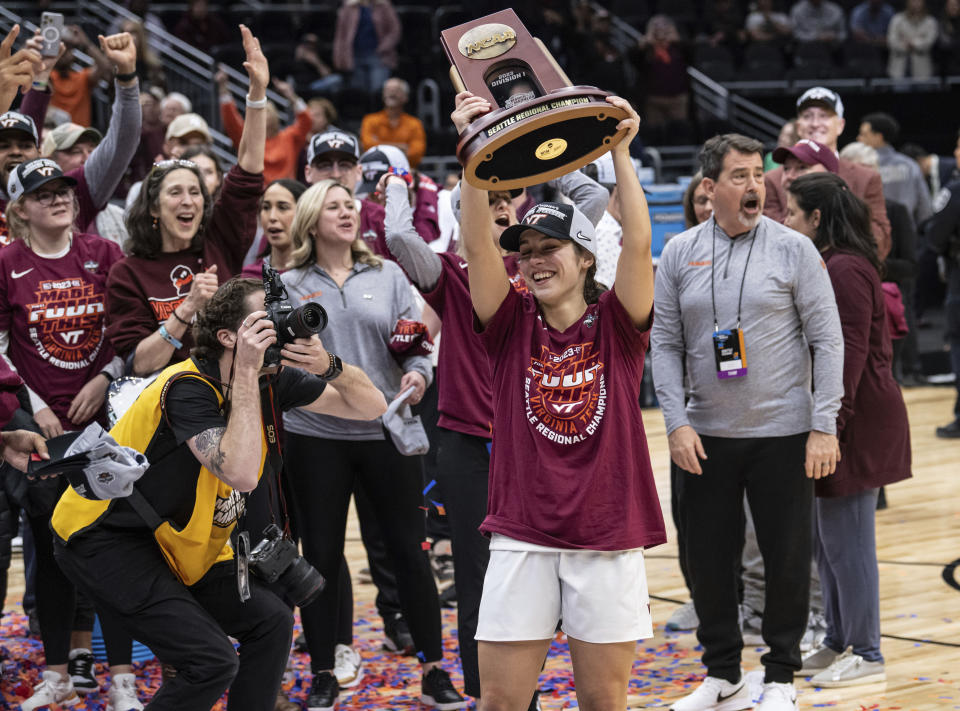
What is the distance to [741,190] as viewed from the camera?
406 centimetres

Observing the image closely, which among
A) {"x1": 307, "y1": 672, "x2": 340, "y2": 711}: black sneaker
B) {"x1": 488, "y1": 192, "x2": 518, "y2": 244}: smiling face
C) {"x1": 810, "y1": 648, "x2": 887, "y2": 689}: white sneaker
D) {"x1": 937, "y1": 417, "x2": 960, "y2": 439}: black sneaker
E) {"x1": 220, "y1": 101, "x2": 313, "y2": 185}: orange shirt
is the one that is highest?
{"x1": 220, "y1": 101, "x2": 313, "y2": 185}: orange shirt

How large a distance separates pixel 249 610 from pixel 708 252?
6.10ft

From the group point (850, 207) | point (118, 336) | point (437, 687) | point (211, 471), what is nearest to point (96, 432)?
point (211, 471)

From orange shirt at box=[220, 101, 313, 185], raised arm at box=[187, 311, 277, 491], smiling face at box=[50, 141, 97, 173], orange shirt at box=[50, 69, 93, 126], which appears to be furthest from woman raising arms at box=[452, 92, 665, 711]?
orange shirt at box=[50, 69, 93, 126]

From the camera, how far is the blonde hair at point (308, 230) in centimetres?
441

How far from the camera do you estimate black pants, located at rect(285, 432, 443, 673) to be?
4230 millimetres

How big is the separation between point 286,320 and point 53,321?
4.69ft

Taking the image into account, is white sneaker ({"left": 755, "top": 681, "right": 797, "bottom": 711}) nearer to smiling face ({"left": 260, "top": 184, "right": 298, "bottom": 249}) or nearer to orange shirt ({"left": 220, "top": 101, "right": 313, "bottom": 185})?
smiling face ({"left": 260, "top": 184, "right": 298, "bottom": 249})

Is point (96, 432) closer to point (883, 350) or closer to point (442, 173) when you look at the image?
point (883, 350)

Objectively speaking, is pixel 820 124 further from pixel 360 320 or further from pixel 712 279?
pixel 360 320

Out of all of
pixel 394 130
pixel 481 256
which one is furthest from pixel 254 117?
pixel 394 130

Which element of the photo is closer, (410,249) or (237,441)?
(237,441)

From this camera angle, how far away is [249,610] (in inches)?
133

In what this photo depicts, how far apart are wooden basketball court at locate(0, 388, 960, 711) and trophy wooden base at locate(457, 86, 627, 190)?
2.08 metres
